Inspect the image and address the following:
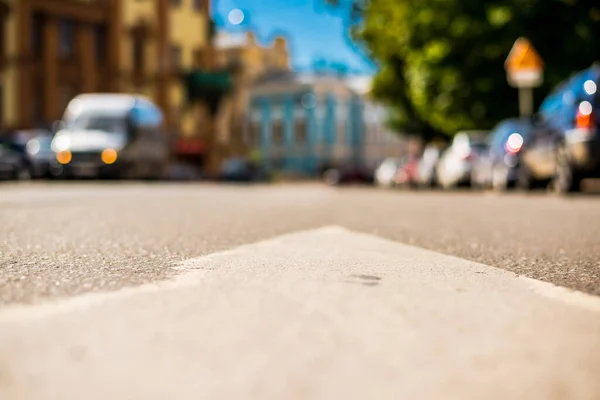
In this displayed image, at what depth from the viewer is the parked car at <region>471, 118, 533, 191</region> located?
1919 centimetres

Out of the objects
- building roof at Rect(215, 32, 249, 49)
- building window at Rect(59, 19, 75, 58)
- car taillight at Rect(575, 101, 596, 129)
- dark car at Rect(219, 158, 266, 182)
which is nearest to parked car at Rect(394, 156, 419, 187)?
dark car at Rect(219, 158, 266, 182)

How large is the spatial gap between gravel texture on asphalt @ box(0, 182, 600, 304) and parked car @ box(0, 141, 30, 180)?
1355 centimetres

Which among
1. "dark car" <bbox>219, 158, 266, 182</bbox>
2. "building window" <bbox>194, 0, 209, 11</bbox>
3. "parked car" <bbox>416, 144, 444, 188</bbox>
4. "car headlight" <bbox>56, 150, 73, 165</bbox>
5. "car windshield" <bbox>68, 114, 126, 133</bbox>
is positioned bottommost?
"dark car" <bbox>219, 158, 266, 182</bbox>

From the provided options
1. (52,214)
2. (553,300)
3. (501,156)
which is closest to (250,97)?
(501,156)

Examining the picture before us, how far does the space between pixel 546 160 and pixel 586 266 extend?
1136 cm

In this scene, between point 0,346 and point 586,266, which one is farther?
point 586,266

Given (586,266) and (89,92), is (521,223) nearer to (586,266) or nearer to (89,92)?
(586,266)

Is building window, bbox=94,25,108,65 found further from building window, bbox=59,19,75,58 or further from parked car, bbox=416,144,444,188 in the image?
parked car, bbox=416,144,444,188

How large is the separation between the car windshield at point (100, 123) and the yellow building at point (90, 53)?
39.3 ft

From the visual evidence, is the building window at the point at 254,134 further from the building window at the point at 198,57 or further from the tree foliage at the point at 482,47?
the tree foliage at the point at 482,47

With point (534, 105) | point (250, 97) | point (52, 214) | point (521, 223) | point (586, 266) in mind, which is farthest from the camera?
point (250, 97)

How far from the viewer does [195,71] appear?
4800 centimetres

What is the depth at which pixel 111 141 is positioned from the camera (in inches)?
968

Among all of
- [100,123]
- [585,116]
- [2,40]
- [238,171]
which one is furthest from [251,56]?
[585,116]
